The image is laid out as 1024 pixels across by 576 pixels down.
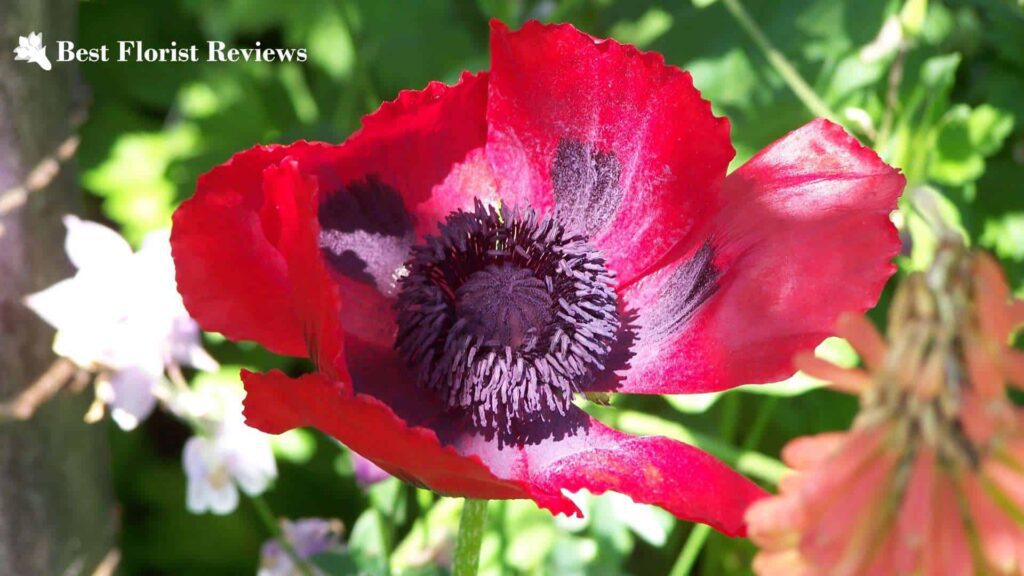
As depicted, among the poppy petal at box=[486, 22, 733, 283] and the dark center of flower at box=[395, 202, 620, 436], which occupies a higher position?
the poppy petal at box=[486, 22, 733, 283]

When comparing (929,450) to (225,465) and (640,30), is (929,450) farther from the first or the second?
(640,30)

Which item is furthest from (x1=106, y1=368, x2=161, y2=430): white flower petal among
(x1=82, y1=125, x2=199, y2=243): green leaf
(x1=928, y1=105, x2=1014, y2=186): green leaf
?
(x1=928, y1=105, x2=1014, y2=186): green leaf

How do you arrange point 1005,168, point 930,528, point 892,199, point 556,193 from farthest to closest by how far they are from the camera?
point 1005,168
point 556,193
point 892,199
point 930,528

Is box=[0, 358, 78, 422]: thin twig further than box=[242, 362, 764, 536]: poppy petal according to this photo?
Yes

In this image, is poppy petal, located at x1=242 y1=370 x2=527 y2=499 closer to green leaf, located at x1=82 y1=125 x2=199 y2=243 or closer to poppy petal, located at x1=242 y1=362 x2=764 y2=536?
poppy petal, located at x1=242 y1=362 x2=764 y2=536

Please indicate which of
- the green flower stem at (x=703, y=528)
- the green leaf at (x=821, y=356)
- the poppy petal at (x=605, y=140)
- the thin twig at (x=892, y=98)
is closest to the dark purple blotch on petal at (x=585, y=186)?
the poppy petal at (x=605, y=140)

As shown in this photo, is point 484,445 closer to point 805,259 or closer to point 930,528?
point 805,259

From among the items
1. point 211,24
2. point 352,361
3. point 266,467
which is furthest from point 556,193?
point 211,24
